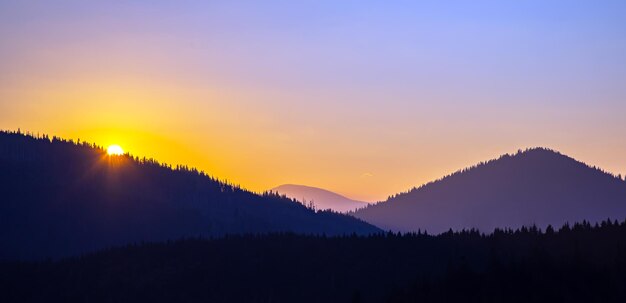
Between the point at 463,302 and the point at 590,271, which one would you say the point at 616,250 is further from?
the point at 463,302

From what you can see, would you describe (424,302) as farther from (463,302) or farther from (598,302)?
(598,302)

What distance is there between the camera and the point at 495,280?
196625 millimetres

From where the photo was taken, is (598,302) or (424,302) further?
(424,302)

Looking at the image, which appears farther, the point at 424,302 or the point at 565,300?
the point at 424,302

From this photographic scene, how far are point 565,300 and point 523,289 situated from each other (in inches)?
356

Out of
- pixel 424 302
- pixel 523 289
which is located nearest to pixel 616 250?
pixel 523 289

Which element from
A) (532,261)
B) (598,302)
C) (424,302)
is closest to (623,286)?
(598,302)

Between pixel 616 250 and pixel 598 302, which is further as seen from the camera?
pixel 616 250

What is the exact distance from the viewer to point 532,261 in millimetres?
199000

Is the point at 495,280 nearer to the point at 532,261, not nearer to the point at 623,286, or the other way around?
the point at 532,261

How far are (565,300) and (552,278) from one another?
9242mm

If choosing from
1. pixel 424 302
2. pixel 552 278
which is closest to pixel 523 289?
pixel 552 278

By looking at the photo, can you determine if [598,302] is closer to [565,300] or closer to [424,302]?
[565,300]

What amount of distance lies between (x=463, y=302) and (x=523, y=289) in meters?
10.5
